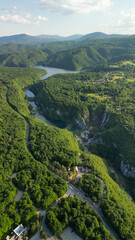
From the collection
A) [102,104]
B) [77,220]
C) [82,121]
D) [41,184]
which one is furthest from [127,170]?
[102,104]

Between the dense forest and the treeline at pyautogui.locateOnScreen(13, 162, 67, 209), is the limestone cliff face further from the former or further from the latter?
the treeline at pyautogui.locateOnScreen(13, 162, 67, 209)

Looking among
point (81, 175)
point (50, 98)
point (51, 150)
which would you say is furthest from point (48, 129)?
point (50, 98)

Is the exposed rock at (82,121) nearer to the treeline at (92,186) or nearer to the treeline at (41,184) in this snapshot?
the treeline at (92,186)

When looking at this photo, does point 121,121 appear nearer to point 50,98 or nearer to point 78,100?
point 78,100

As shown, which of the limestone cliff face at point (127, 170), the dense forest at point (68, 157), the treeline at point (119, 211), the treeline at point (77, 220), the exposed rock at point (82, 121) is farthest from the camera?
the exposed rock at point (82, 121)

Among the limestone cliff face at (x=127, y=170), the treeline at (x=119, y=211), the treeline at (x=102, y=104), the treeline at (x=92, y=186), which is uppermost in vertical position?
the treeline at (x=102, y=104)

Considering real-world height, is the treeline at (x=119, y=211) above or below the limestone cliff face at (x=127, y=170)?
above

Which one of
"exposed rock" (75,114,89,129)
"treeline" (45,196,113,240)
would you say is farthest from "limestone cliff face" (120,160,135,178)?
"exposed rock" (75,114,89,129)

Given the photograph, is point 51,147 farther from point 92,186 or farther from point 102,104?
point 102,104

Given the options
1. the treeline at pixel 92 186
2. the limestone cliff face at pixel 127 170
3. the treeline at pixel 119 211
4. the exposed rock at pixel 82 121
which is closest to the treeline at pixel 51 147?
the treeline at pixel 92 186
